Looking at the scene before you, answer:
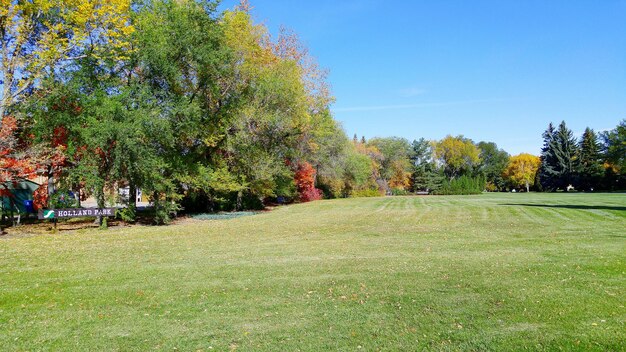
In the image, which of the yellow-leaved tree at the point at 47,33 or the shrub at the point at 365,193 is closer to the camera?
the yellow-leaved tree at the point at 47,33

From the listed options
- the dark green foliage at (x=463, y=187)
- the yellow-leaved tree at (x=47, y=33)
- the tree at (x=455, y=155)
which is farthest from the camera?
the tree at (x=455, y=155)

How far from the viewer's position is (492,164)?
101m

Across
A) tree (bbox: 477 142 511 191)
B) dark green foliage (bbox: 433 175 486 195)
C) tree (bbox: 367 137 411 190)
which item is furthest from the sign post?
tree (bbox: 477 142 511 191)

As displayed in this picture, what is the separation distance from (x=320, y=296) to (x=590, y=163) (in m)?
74.2

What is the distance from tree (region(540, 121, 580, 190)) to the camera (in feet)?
225

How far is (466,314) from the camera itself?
5547 mm

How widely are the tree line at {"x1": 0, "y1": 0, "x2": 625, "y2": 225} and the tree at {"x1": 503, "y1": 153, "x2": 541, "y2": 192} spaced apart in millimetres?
65093

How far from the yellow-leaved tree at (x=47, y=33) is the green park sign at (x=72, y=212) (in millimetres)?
3832

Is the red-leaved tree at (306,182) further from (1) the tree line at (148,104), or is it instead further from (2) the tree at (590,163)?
(2) the tree at (590,163)

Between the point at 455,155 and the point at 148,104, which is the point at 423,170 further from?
the point at 148,104

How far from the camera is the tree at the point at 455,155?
302 feet

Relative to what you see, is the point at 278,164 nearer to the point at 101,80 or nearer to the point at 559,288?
the point at 101,80

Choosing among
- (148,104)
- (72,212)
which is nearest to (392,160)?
(148,104)

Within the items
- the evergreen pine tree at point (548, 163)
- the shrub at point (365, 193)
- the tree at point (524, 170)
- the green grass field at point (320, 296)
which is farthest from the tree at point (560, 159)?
the green grass field at point (320, 296)
